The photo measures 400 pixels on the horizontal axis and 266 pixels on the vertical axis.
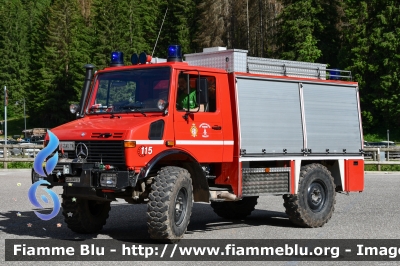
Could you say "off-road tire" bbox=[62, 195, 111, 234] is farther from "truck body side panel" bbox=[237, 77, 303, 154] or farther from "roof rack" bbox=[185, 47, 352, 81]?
"roof rack" bbox=[185, 47, 352, 81]

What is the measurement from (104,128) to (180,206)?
1700 millimetres

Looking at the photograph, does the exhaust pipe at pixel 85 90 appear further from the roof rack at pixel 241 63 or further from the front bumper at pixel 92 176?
the roof rack at pixel 241 63

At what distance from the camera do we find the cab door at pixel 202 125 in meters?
10.7

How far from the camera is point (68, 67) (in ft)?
292

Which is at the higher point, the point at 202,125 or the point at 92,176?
the point at 202,125

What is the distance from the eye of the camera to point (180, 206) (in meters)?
10.5

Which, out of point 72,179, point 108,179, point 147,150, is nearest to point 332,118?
point 147,150

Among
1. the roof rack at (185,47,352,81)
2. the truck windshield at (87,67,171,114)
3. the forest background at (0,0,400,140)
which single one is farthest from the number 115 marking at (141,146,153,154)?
the forest background at (0,0,400,140)

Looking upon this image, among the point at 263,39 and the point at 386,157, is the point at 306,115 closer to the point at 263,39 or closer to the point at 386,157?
the point at 386,157

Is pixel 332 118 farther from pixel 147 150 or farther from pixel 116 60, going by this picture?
pixel 147 150

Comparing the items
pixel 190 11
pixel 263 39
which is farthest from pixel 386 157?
pixel 190 11

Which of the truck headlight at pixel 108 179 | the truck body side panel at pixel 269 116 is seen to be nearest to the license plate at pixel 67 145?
the truck headlight at pixel 108 179

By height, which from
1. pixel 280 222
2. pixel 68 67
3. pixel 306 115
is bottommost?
pixel 280 222

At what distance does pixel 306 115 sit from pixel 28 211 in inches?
252
